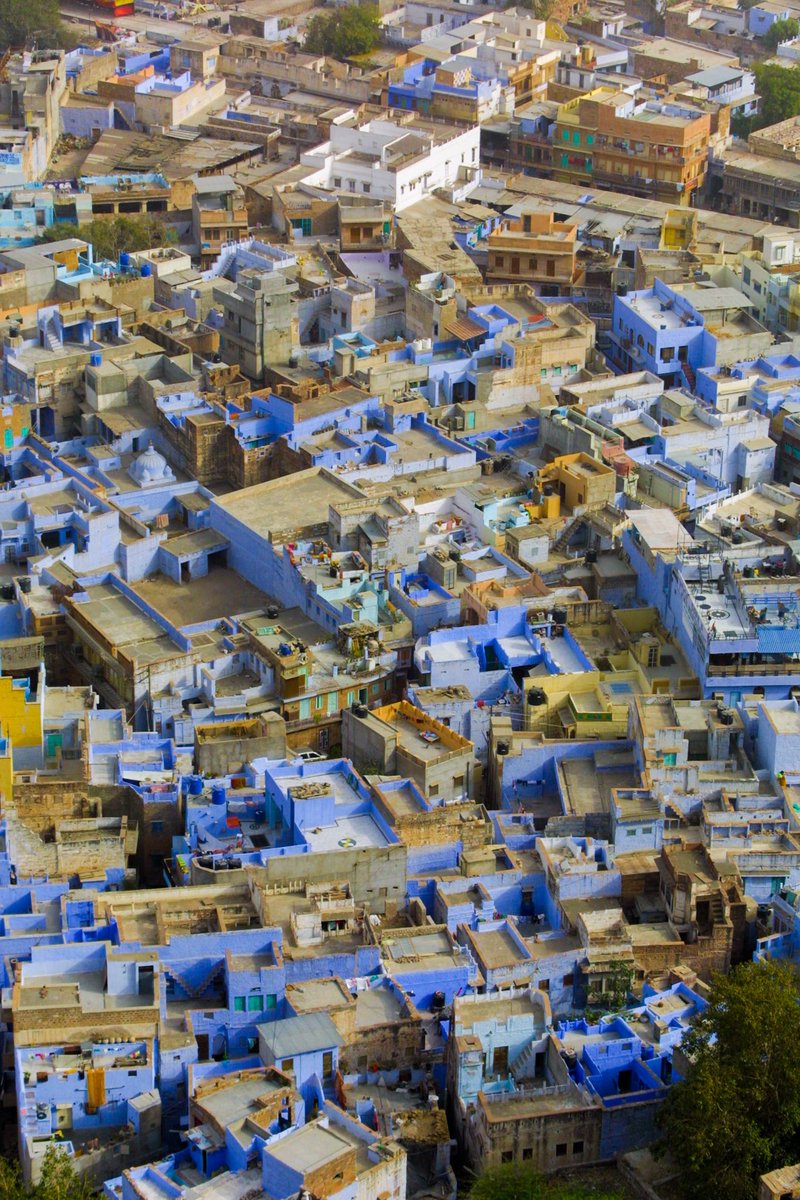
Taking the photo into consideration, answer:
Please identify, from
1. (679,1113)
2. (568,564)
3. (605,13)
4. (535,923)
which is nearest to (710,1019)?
(679,1113)

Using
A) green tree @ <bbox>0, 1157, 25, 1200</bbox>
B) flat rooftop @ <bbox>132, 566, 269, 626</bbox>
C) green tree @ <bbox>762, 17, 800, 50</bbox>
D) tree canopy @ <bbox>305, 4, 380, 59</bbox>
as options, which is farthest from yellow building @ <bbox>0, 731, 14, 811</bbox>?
green tree @ <bbox>762, 17, 800, 50</bbox>

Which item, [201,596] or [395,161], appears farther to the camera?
[395,161]

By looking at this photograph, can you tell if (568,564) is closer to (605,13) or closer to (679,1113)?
(679,1113)

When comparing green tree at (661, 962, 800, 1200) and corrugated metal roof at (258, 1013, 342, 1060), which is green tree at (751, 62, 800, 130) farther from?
corrugated metal roof at (258, 1013, 342, 1060)

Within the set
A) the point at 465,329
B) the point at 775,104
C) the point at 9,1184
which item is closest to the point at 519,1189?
the point at 9,1184

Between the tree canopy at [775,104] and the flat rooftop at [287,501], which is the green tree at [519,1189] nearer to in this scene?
the flat rooftop at [287,501]

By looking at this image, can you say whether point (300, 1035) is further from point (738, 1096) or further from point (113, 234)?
A: point (113, 234)
